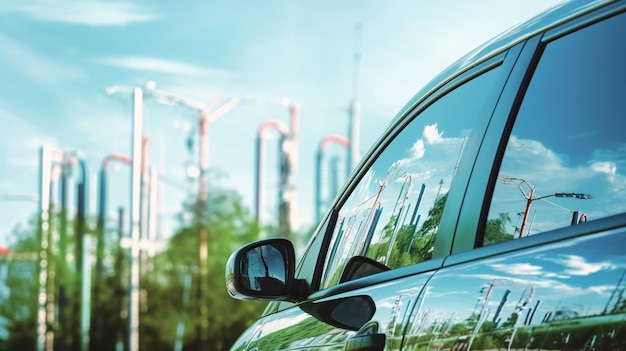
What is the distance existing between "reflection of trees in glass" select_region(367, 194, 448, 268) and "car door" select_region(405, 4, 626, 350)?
0.15m

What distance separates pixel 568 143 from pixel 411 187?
2.30 ft

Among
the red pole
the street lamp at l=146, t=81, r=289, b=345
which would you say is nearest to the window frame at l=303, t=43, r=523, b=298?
the red pole

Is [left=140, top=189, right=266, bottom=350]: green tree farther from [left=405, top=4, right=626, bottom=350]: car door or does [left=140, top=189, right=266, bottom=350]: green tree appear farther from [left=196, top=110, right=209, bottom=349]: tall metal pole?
[left=405, top=4, right=626, bottom=350]: car door

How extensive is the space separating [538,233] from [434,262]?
1.16 feet

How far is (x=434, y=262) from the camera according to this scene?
234cm

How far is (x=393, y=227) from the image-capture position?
2768mm

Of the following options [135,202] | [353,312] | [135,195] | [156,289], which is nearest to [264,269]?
[353,312]

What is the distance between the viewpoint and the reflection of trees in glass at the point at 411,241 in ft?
8.09

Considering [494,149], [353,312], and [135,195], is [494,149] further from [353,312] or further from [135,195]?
[135,195]

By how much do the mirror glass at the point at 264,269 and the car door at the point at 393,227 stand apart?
94mm

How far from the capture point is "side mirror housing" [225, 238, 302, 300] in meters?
3.21

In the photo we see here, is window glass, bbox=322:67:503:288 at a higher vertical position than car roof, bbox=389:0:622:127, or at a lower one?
lower

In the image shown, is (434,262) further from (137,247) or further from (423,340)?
(137,247)

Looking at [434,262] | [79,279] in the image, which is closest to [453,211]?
[434,262]
